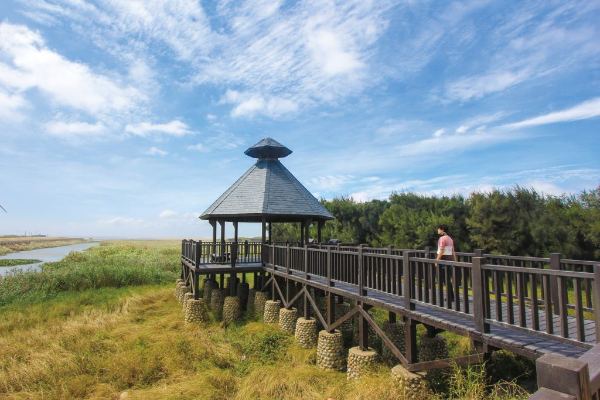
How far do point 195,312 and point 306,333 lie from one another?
17.9 feet

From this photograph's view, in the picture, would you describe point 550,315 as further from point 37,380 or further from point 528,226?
point 528,226

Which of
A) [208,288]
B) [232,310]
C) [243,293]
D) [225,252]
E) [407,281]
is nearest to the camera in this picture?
[407,281]

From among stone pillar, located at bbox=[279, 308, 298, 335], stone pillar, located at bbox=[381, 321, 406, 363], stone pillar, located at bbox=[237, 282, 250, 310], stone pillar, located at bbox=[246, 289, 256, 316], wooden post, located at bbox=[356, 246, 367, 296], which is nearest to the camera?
wooden post, located at bbox=[356, 246, 367, 296]

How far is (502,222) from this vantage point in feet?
70.3

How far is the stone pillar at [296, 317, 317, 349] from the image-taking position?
10.9m

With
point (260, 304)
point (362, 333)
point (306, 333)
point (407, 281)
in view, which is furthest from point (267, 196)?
point (407, 281)

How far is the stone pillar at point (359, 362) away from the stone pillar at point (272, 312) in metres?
5.13

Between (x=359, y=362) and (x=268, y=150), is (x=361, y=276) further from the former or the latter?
(x=268, y=150)

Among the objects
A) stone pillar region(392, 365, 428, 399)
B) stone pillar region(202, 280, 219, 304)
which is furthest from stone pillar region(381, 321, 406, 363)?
stone pillar region(202, 280, 219, 304)

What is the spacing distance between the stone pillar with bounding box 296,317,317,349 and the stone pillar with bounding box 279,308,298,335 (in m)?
1.02

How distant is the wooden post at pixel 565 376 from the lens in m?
1.72

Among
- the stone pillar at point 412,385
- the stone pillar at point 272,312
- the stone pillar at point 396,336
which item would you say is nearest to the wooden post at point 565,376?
the stone pillar at point 412,385

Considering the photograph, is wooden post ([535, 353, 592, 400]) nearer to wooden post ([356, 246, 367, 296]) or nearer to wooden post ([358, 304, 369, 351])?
wooden post ([356, 246, 367, 296])

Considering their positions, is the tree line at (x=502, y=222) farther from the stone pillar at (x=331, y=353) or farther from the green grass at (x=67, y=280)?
the green grass at (x=67, y=280)
